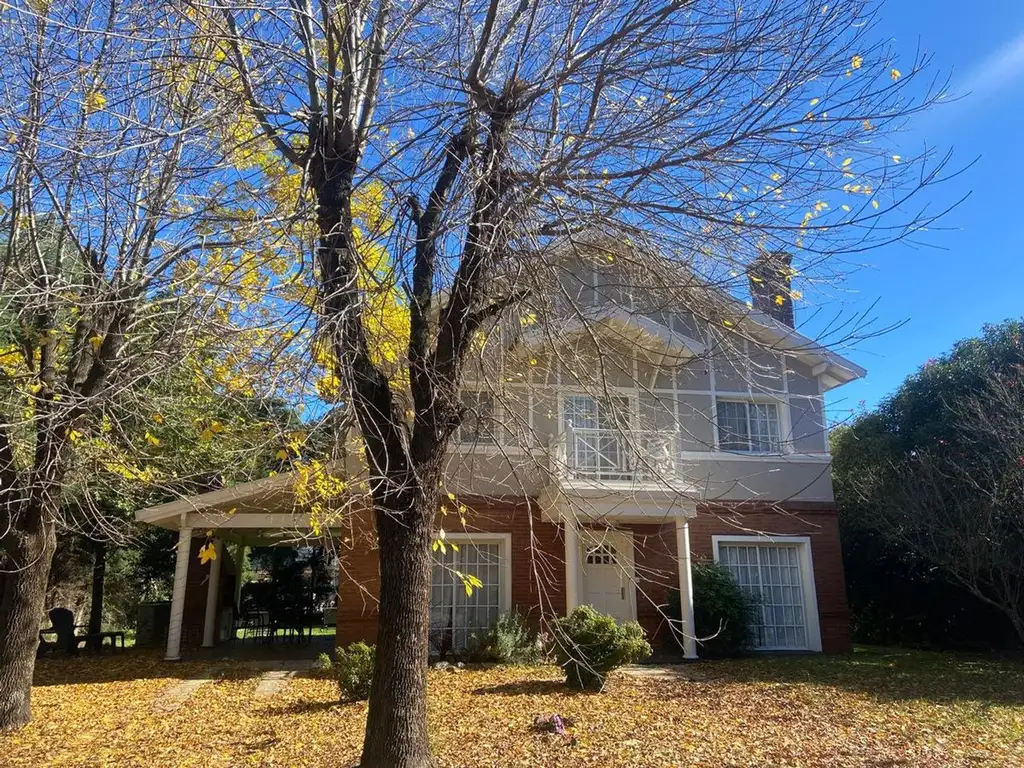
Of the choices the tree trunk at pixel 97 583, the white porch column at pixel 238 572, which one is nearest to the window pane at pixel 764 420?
the white porch column at pixel 238 572

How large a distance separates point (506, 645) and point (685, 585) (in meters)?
3.14

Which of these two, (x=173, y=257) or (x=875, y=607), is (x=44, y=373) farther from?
(x=875, y=607)

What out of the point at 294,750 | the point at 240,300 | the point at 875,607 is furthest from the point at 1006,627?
the point at 240,300

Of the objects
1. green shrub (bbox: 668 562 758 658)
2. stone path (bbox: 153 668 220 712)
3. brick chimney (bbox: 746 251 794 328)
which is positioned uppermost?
brick chimney (bbox: 746 251 794 328)

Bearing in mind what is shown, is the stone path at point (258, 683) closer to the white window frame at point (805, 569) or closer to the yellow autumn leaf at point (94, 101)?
the yellow autumn leaf at point (94, 101)

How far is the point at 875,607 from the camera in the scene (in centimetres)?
1886

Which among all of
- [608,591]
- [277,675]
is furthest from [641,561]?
[277,675]

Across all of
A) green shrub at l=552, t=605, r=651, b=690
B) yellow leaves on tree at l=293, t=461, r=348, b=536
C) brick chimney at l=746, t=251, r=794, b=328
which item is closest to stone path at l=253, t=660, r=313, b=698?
yellow leaves on tree at l=293, t=461, r=348, b=536

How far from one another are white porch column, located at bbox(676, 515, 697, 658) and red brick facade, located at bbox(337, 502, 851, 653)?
0.92ft

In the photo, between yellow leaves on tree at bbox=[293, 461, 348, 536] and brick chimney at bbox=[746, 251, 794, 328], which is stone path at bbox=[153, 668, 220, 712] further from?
brick chimney at bbox=[746, 251, 794, 328]

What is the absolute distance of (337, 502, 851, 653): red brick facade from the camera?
1345 centimetres

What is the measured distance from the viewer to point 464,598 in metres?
14.1

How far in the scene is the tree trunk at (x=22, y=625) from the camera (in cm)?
846

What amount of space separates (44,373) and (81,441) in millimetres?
922
